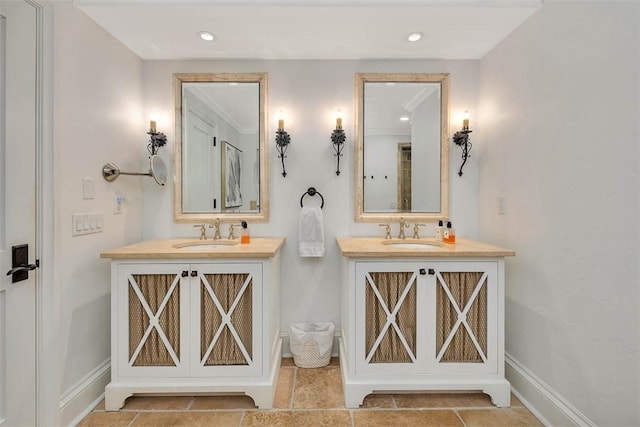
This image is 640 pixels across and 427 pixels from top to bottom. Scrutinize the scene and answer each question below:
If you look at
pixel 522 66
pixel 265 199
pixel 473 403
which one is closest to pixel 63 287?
pixel 265 199

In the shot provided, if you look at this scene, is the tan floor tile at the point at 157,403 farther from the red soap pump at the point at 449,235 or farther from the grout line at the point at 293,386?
the red soap pump at the point at 449,235

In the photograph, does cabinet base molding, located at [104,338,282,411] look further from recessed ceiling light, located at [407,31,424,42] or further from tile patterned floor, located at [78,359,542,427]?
recessed ceiling light, located at [407,31,424,42]

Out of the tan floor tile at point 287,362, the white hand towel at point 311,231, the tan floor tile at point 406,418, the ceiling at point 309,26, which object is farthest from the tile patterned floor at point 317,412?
the ceiling at point 309,26

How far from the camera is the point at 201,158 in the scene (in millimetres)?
2387

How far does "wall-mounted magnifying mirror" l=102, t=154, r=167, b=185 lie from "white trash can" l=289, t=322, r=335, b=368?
1427 mm

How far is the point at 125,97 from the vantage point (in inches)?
84.2

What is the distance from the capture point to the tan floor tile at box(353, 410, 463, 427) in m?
1.65

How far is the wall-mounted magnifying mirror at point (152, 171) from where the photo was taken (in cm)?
193

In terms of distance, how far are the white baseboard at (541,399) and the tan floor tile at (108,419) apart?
2172mm

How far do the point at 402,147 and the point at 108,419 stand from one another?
8.07 ft

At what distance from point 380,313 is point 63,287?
65.9 inches

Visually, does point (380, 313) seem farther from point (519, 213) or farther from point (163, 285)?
point (163, 285)

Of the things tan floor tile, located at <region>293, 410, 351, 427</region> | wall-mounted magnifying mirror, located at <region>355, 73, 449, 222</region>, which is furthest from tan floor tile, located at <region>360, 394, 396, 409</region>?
wall-mounted magnifying mirror, located at <region>355, 73, 449, 222</region>

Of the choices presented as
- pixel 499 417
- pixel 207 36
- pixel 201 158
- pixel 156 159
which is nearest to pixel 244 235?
pixel 201 158
